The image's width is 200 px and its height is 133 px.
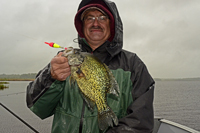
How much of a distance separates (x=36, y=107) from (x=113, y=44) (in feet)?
5.44

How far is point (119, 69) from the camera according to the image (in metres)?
2.86

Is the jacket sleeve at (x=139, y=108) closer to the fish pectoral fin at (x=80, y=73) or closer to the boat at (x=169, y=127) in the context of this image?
the fish pectoral fin at (x=80, y=73)

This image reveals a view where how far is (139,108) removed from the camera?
2498 mm

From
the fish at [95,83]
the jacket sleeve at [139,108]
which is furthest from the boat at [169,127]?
the fish at [95,83]

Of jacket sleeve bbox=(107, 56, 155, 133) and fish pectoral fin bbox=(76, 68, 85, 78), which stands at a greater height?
fish pectoral fin bbox=(76, 68, 85, 78)

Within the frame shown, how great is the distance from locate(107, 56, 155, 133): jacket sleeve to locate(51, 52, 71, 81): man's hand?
3.36 feet

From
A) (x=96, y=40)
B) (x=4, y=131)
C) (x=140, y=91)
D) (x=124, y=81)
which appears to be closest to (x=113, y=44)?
(x=96, y=40)

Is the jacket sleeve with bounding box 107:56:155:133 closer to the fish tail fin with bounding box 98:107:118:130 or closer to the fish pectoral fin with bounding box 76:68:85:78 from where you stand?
the fish tail fin with bounding box 98:107:118:130

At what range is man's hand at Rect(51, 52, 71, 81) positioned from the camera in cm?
233

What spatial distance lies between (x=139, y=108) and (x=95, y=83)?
0.72 m

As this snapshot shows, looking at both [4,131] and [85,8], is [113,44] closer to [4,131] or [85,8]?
[85,8]

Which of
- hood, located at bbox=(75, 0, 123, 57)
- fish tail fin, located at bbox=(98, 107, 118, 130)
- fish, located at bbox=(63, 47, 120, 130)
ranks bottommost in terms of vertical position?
fish tail fin, located at bbox=(98, 107, 118, 130)

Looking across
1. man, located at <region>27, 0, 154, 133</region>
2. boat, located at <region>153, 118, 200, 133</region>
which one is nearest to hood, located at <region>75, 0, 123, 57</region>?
man, located at <region>27, 0, 154, 133</region>

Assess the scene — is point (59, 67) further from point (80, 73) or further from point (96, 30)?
point (96, 30)
